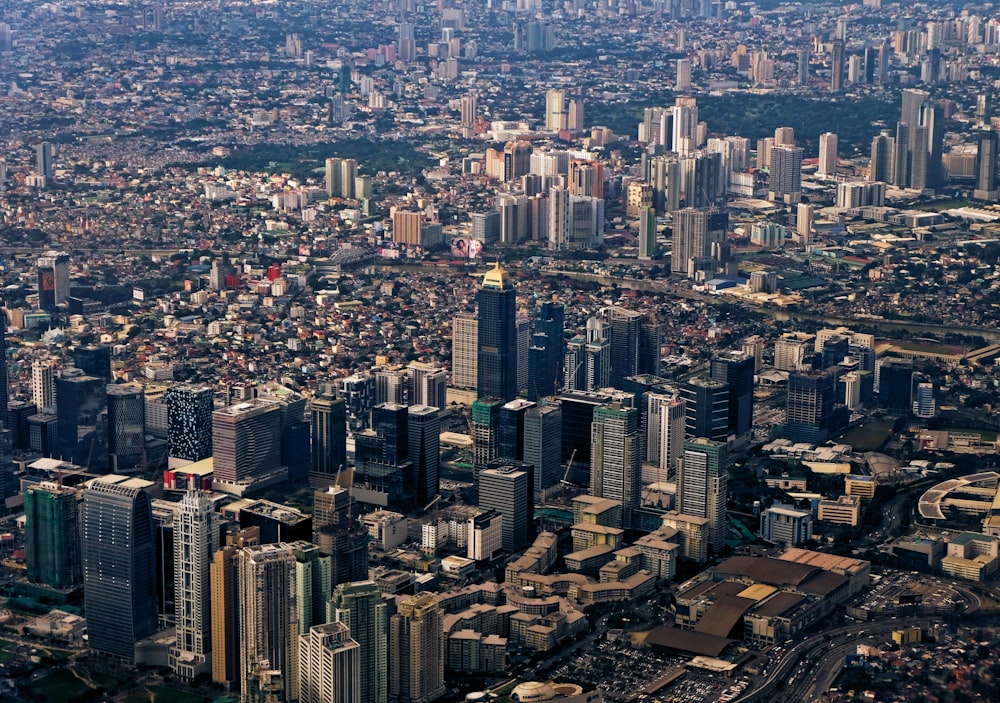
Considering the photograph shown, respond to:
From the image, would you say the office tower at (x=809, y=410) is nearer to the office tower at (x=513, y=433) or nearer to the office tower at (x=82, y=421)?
the office tower at (x=513, y=433)

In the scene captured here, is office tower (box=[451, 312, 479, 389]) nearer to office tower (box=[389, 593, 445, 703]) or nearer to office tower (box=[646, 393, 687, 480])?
office tower (box=[646, 393, 687, 480])

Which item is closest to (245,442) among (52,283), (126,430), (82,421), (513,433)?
(126,430)

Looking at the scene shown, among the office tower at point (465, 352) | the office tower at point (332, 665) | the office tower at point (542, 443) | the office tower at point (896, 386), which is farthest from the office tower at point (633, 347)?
the office tower at point (332, 665)

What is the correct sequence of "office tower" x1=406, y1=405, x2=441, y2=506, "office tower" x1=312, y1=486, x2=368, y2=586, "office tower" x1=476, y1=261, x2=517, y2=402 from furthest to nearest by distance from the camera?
"office tower" x1=476, y1=261, x2=517, y2=402 → "office tower" x1=406, y1=405, x2=441, y2=506 → "office tower" x1=312, y1=486, x2=368, y2=586

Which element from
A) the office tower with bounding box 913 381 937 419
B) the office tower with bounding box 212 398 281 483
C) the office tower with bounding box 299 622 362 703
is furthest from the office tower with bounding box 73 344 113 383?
the office tower with bounding box 913 381 937 419

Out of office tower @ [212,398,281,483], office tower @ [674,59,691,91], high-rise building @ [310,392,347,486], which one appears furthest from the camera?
office tower @ [674,59,691,91]

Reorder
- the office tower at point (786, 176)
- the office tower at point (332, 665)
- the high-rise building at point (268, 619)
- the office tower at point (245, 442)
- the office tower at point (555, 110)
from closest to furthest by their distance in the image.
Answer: the office tower at point (332, 665), the high-rise building at point (268, 619), the office tower at point (245, 442), the office tower at point (786, 176), the office tower at point (555, 110)
